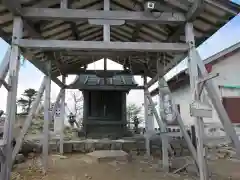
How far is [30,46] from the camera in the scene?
3686mm

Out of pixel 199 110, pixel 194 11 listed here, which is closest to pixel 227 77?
pixel 194 11

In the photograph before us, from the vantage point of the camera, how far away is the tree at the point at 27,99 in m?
16.6

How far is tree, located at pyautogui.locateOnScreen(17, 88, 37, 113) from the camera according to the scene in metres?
16.6

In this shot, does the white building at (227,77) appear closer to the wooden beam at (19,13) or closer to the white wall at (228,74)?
the white wall at (228,74)

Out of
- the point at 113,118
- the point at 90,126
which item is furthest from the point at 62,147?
the point at 113,118

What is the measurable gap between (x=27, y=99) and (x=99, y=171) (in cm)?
1349

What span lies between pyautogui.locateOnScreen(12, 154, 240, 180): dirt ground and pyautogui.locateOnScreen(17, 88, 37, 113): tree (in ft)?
36.2

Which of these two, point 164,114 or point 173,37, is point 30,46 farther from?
point 164,114

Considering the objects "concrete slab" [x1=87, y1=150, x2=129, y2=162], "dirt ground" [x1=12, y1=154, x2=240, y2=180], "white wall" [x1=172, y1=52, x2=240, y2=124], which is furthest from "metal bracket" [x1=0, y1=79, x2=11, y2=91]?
"white wall" [x1=172, y1=52, x2=240, y2=124]

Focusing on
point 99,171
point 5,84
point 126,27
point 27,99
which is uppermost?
point 126,27

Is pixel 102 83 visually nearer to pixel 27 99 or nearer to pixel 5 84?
pixel 5 84

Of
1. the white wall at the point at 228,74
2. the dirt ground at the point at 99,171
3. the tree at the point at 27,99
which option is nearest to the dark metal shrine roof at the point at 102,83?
the dirt ground at the point at 99,171

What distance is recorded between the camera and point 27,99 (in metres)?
17.0

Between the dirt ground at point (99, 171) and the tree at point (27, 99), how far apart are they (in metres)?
11.0
